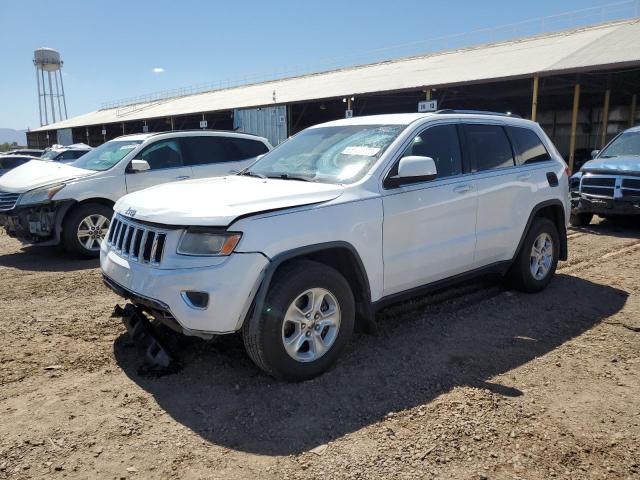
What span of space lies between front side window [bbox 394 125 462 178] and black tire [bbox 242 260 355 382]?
1.39 metres

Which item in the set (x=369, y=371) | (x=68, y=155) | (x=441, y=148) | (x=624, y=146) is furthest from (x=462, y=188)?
(x=68, y=155)

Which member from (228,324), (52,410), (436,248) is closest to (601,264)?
(436,248)

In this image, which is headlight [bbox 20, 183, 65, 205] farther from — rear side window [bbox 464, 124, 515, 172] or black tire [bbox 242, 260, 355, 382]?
rear side window [bbox 464, 124, 515, 172]

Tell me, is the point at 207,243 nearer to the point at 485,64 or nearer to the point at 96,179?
the point at 96,179

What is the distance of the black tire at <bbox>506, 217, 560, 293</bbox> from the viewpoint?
5.30m

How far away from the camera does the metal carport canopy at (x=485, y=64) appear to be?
16.6m

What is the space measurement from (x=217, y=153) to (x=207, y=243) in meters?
5.87

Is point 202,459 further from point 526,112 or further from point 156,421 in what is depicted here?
point 526,112

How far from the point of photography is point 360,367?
12.4 ft

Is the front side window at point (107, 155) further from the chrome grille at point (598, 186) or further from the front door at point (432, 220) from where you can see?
the chrome grille at point (598, 186)

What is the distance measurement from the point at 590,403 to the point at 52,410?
135 inches

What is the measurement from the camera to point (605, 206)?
358 inches

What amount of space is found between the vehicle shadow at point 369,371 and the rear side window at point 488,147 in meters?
1.41

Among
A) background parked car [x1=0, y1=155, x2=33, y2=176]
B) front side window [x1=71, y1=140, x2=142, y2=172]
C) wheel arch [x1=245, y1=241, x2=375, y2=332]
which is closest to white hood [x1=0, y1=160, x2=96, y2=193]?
front side window [x1=71, y1=140, x2=142, y2=172]
